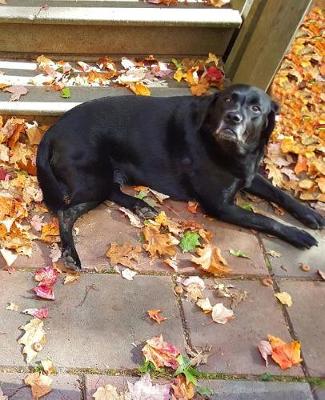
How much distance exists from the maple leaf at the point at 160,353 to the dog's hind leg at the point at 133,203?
3.32ft

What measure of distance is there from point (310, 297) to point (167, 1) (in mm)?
2737

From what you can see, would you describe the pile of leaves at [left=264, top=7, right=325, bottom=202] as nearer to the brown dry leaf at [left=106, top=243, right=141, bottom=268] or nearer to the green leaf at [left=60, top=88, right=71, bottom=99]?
the brown dry leaf at [left=106, top=243, right=141, bottom=268]

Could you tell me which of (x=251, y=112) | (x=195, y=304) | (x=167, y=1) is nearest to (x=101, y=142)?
(x=251, y=112)

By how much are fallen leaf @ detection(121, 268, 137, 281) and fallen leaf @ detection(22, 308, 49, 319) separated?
523 millimetres

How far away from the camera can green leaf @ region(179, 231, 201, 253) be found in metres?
3.63

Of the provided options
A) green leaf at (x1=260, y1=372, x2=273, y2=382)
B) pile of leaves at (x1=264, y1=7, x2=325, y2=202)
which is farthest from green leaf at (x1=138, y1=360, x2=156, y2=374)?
pile of leaves at (x1=264, y1=7, x2=325, y2=202)

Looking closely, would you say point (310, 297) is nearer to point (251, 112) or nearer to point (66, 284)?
point (251, 112)

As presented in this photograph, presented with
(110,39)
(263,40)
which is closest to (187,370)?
(263,40)

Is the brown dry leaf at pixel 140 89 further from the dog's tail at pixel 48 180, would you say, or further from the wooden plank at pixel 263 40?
the dog's tail at pixel 48 180

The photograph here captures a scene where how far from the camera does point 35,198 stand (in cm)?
376

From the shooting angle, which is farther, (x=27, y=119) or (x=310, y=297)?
(x=27, y=119)

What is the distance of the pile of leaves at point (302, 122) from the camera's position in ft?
14.1

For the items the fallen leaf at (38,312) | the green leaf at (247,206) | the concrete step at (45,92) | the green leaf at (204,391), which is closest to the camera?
the green leaf at (204,391)

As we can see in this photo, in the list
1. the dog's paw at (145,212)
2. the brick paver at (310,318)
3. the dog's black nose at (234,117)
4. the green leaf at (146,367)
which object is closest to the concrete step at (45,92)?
the dog's paw at (145,212)
